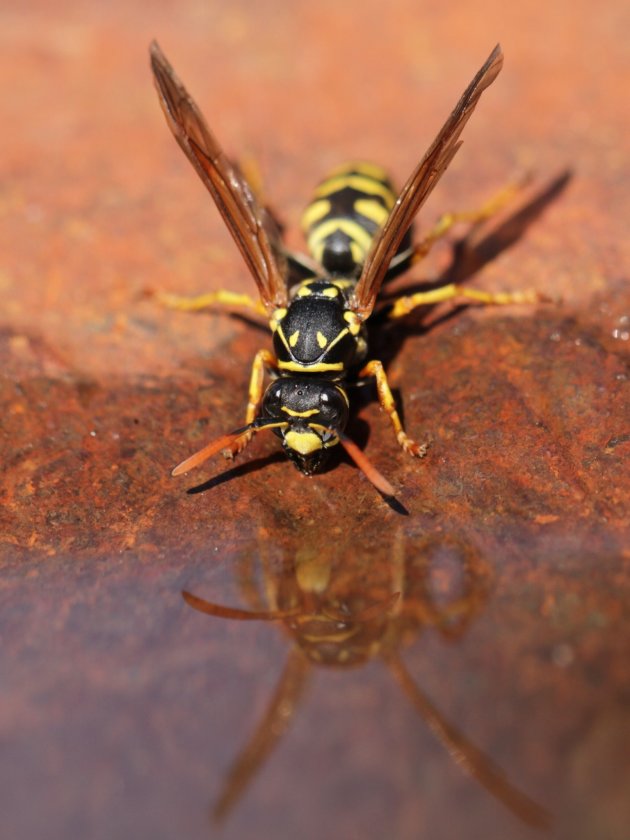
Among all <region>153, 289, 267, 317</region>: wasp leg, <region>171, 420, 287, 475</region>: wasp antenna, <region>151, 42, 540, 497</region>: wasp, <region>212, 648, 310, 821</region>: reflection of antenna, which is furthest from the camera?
<region>153, 289, 267, 317</region>: wasp leg

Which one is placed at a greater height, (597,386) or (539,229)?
(539,229)

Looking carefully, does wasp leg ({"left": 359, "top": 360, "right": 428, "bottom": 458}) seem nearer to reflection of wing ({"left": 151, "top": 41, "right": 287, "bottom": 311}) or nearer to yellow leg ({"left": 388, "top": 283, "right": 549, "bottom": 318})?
yellow leg ({"left": 388, "top": 283, "right": 549, "bottom": 318})

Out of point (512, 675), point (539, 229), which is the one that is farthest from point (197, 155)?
point (512, 675)

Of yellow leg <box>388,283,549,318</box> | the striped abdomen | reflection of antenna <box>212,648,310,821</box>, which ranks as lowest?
reflection of antenna <box>212,648,310,821</box>

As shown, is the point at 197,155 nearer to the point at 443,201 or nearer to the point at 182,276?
the point at 182,276

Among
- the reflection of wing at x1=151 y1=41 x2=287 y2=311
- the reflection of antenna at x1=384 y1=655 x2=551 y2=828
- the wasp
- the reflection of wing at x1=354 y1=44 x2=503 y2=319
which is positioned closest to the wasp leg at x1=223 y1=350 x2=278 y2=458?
the wasp

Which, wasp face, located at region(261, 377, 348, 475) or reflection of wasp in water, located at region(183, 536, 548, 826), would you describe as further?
wasp face, located at region(261, 377, 348, 475)

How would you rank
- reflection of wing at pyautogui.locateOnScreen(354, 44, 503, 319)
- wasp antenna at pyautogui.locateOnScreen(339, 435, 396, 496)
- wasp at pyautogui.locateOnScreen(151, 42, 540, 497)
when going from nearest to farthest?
1. wasp antenna at pyautogui.locateOnScreen(339, 435, 396, 496)
2. wasp at pyautogui.locateOnScreen(151, 42, 540, 497)
3. reflection of wing at pyautogui.locateOnScreen(354, 44, 503, 319)

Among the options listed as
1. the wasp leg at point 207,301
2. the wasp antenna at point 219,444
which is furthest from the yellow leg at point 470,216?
the wasp antenna at point 219,444
